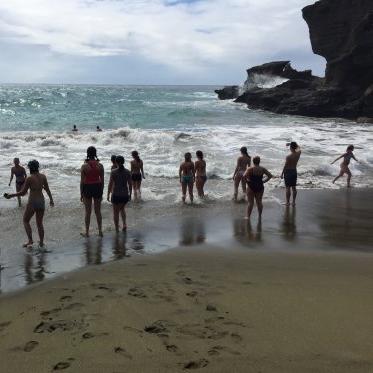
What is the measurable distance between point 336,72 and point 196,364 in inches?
Answer: 1765

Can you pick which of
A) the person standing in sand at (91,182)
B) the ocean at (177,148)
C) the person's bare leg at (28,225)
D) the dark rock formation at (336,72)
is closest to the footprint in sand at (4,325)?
the person's bare leg at (28,225)

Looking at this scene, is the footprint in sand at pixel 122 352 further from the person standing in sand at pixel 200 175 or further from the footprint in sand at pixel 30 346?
the person standing in sand at pixel 200 175

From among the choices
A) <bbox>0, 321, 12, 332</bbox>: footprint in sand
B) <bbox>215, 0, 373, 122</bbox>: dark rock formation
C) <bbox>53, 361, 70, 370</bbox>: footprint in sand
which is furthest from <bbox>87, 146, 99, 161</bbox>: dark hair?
<bbox>215, 0, 373, 122</bbox>: dark rock formation

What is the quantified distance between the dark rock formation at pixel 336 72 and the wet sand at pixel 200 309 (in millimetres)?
32710

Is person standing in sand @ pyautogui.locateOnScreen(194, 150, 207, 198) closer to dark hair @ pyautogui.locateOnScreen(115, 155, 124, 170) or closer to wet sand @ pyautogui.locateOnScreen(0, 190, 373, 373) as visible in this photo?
dark hair @ pyautogui.locateOnScreen(115, 155, 124, 170)

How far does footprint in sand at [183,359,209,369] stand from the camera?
3.64 m

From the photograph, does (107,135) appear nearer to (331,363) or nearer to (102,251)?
(102,251)

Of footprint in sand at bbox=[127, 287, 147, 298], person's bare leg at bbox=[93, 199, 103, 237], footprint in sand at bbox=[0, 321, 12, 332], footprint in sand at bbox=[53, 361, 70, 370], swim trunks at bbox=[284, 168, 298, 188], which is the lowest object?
footprint in sand at bbox=[0, 321, 12, 332]

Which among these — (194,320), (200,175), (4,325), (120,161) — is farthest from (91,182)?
(194,320)

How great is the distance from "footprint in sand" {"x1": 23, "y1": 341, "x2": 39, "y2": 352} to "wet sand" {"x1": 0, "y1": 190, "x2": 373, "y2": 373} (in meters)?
0.02

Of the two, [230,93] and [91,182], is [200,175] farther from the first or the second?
[230,93]

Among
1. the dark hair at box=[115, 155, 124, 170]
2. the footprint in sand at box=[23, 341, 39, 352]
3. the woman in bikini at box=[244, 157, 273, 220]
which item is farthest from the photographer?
the woman in bikini at box=[244, 157, 273, 220]

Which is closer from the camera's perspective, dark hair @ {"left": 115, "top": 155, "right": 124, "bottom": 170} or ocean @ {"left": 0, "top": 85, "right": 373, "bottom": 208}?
dark hair @ {"left": 115, "top": 155, "right": 124, "bottom": 170}

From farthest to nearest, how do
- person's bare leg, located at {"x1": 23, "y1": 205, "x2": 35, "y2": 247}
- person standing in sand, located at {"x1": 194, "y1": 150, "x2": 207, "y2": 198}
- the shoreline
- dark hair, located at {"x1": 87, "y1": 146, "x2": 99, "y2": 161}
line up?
person standing in sand, located at {"x1": 194, "y1": 150, "x2": 207, "y2": 198} < dark hair, located at {"x1": 87, "y1": 146, "x2": 99, "y2": 161} < person's bare leg, located at {"x1": 23, "y1": 205, "x2": 35, "y2": 247} < the shoreline
